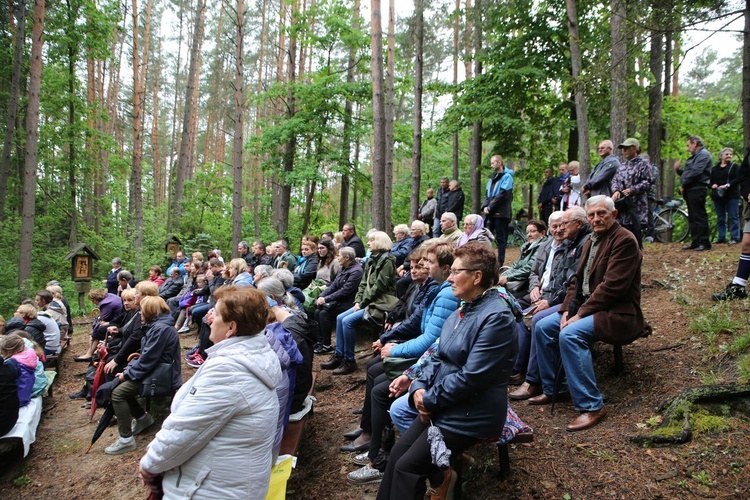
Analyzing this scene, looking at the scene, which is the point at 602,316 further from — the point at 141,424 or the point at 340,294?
the point at 141,424

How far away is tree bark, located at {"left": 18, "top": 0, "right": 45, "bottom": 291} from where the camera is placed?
1097 centimetres

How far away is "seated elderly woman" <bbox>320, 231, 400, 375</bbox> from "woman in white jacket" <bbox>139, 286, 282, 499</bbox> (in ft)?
10.7

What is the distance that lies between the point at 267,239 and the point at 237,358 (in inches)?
654

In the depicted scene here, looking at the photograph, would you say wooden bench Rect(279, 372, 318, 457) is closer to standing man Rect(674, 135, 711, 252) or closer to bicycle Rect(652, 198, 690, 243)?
standing man Rect(674, 135, 711, 252)

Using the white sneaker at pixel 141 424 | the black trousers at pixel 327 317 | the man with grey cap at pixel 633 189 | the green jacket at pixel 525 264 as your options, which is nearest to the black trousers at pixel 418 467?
the green jacket at pixel 525 264

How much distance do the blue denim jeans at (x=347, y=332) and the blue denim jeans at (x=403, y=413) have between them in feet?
8.60

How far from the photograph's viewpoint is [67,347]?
868cm

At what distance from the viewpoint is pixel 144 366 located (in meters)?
4.46

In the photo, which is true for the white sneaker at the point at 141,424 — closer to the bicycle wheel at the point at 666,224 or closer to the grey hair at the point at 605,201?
the grey hair at the point at 605,201

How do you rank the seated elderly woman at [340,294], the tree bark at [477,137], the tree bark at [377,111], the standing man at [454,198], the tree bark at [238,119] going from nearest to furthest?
the seated elderly woman at [340,294], the standing man at [454,198], the tree bark at [377,111], the tree bark at [477,137], the tree bark at [238,119]

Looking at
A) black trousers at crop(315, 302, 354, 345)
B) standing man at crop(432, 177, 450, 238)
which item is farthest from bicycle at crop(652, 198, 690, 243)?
black trousers at crop(315, 302, 354, 345)

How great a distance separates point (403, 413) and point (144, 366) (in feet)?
9.91

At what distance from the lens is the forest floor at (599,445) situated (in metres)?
2.60

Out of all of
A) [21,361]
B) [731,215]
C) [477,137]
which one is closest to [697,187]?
[731,215]
